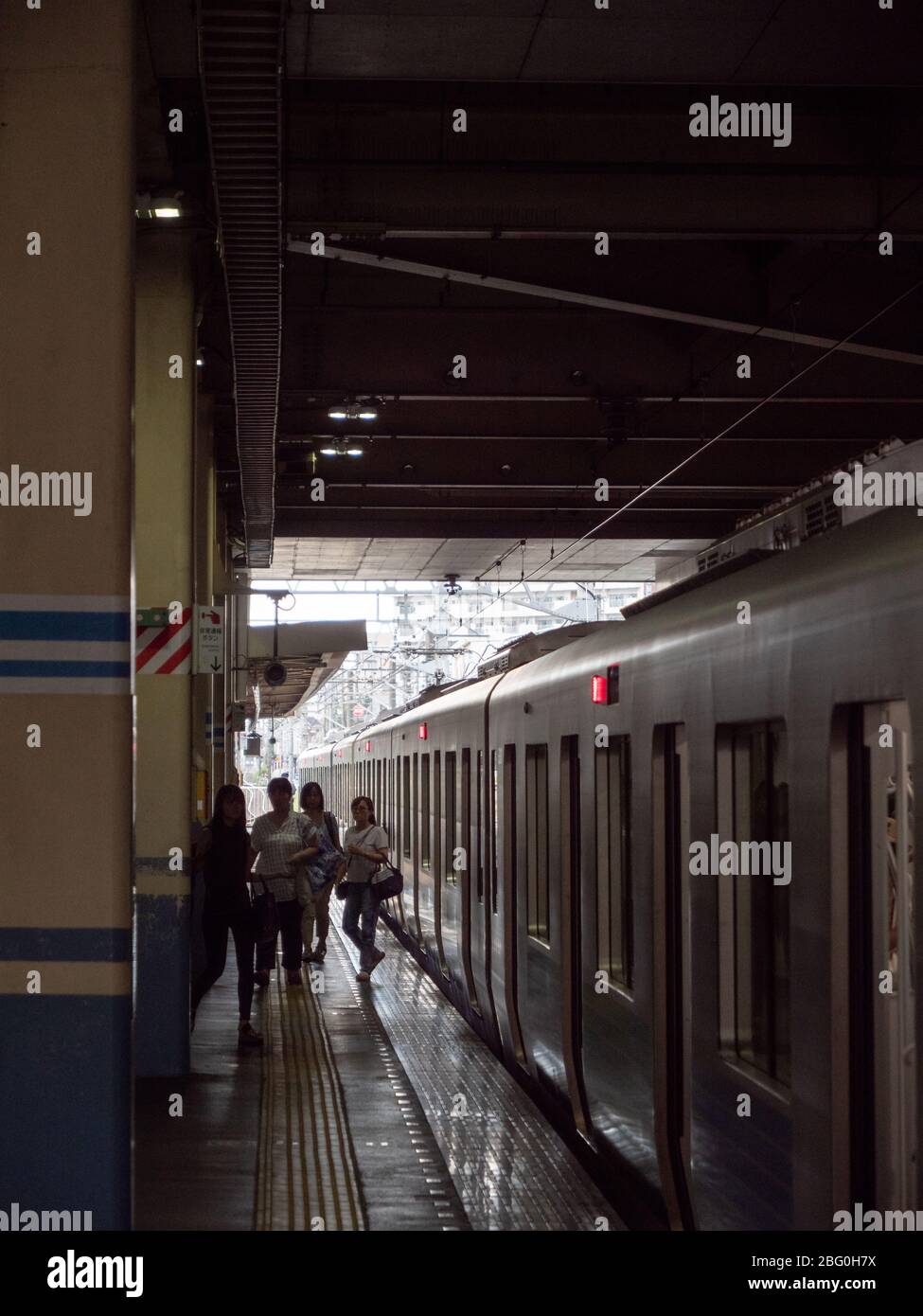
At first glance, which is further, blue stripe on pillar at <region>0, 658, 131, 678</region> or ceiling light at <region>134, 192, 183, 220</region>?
ceiling light at <region>134, 192, 183, 220</region>

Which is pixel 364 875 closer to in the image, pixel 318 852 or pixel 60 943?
pixel 318 852

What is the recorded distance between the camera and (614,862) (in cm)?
605

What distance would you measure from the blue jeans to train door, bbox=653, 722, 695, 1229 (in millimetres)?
9008

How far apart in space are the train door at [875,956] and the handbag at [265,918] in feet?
23.8

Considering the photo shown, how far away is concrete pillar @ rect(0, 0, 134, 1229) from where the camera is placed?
4203mm

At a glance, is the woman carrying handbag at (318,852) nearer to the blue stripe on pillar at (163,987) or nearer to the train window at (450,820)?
the train window at (450,820)

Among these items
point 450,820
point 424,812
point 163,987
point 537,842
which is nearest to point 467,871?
point 450,820

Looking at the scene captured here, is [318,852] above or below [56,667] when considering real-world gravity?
below

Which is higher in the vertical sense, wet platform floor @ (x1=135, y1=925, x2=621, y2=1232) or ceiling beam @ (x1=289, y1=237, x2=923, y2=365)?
ceiling beam @ (x1=289, y1=237, x2=923, y2=365)

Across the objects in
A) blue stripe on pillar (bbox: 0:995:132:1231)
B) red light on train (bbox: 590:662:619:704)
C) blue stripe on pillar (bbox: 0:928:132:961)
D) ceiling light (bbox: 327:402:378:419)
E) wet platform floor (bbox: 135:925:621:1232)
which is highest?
ceiling light (bbox: 327:402:378:419)

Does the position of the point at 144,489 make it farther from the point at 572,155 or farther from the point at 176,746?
the point at 572,155

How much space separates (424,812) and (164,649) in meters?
5.14

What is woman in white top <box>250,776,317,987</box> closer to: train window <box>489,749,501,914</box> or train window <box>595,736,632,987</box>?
train window <box>489,749,501,914</box>

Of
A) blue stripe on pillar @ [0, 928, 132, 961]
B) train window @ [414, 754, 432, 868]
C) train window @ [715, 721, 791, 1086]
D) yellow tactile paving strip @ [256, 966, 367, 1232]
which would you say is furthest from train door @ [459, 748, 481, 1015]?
blue stripe on pillar @ [0, 928, 132, 961]
